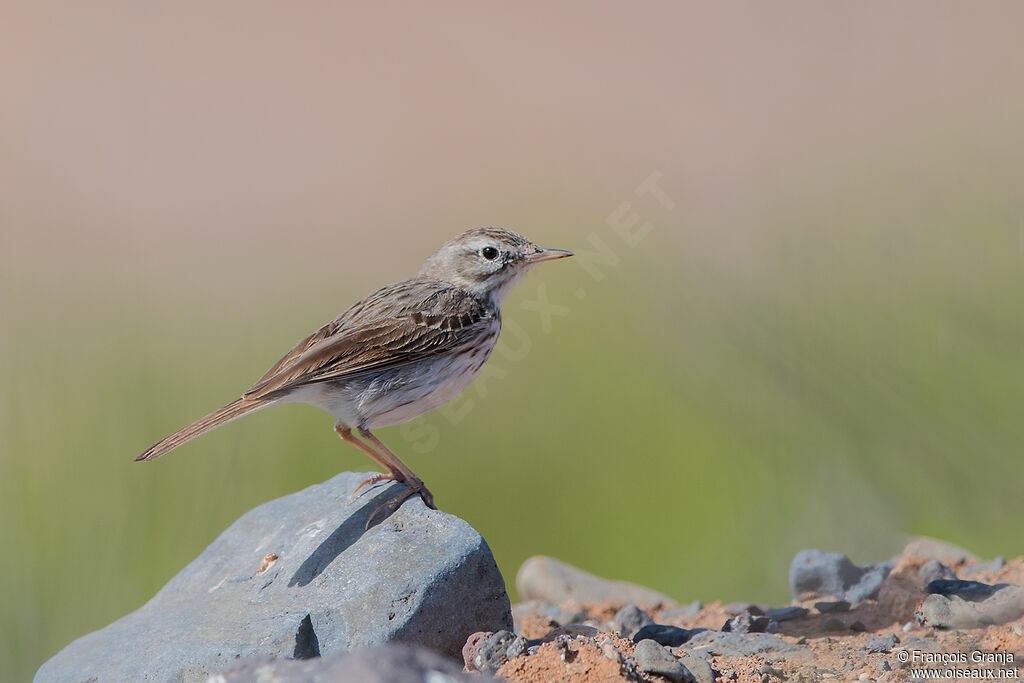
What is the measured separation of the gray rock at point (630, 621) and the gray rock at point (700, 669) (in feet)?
4.02

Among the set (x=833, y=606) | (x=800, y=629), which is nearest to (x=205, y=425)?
(x=800, y=629)

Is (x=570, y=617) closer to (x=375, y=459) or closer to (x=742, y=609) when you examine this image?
(x=742, y=609)

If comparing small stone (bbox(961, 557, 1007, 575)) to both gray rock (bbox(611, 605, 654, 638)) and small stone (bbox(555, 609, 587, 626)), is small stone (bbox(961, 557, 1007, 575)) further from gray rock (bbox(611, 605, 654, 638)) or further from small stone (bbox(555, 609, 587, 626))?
small stone (bbox(555, 609, 587, 626))

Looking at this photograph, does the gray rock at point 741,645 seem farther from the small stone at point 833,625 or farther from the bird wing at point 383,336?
the bird wing at point 383,336

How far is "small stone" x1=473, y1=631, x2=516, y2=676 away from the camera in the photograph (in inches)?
151

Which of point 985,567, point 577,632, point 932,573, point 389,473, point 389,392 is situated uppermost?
point 389,392

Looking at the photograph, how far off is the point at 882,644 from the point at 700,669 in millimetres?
1031

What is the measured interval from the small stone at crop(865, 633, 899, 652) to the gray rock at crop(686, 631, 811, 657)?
278 millimetres

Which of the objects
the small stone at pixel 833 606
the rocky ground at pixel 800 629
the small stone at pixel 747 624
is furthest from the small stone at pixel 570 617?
the small stone at pixel 833 606

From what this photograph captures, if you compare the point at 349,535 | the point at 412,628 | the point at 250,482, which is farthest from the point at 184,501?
the point at 412,628

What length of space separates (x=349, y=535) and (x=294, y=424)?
246cm

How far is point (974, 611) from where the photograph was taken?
457 centimetres

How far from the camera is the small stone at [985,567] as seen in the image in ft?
18.5


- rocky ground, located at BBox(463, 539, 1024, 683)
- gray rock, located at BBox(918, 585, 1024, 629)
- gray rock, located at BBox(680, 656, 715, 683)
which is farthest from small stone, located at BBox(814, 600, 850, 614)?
gray rock, located at BBox(680, 656, 715, 683)
